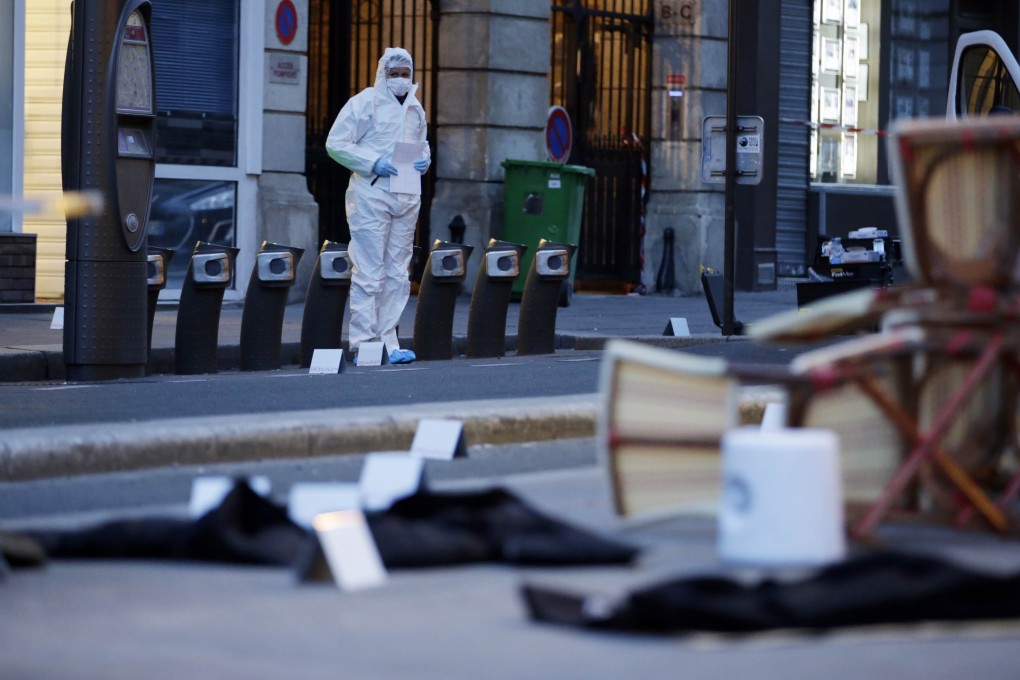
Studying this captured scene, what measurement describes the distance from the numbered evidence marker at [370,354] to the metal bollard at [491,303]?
4.33 feet

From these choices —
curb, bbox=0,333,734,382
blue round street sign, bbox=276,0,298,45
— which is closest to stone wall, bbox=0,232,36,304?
blue round street sign, bbox=276,0,298,45

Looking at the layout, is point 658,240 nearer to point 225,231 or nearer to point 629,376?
point 225,231

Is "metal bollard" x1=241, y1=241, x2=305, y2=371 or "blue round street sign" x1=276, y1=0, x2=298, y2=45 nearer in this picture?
"metal bollard" x1=241, y1=241, x2=305, y2=371

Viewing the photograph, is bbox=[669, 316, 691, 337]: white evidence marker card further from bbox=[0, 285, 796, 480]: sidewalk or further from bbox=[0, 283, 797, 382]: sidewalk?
bbox=[0, 285, 796, 480]: sidewalk

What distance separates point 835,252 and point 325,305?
5.10 meters

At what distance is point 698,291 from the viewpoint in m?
22.7

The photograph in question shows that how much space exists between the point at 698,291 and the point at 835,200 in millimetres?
3545

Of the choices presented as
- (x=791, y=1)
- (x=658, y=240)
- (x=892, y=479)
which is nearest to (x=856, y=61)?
(x=791, y=1)

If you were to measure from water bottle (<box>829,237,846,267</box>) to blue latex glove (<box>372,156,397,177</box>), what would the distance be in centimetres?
464

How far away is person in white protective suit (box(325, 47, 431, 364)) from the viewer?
13242mm

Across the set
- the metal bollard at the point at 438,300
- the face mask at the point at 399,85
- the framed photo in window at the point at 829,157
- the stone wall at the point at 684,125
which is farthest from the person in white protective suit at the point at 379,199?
the framed photo in window at the point at 829,157

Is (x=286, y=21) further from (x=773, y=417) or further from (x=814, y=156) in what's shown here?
(x=773, y=417)

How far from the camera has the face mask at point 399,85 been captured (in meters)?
13.4

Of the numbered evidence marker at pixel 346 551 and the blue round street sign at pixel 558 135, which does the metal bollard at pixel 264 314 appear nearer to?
the numbered evidence marker at pixel 346 551
